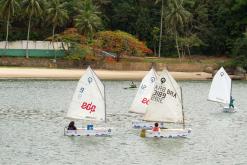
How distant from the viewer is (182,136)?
180 feet

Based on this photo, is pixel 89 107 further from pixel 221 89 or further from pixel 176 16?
pixel 176 16

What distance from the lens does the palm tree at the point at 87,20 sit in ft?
433

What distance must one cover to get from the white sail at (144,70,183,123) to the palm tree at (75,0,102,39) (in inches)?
3080

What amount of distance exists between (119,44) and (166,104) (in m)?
78.0

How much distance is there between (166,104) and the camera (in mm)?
54750

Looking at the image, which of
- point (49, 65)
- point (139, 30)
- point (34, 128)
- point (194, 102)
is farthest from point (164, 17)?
point (34, 128)

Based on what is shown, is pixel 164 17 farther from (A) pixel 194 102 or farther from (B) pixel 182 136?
(B) pixel 182 136

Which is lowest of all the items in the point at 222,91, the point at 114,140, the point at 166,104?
the point at 114,140

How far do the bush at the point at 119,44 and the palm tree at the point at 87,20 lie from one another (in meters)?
2.30

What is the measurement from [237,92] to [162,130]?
170 ft

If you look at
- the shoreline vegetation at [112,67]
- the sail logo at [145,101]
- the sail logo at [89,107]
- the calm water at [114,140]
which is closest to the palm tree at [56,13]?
the shoreline vegetation at [112,67]

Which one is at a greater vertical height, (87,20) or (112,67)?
(87,20)

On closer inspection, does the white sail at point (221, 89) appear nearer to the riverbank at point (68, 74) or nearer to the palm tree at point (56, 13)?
the riverbank at point (68, 74)

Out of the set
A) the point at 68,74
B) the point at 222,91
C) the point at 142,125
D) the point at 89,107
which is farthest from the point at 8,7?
the point at 89,107
